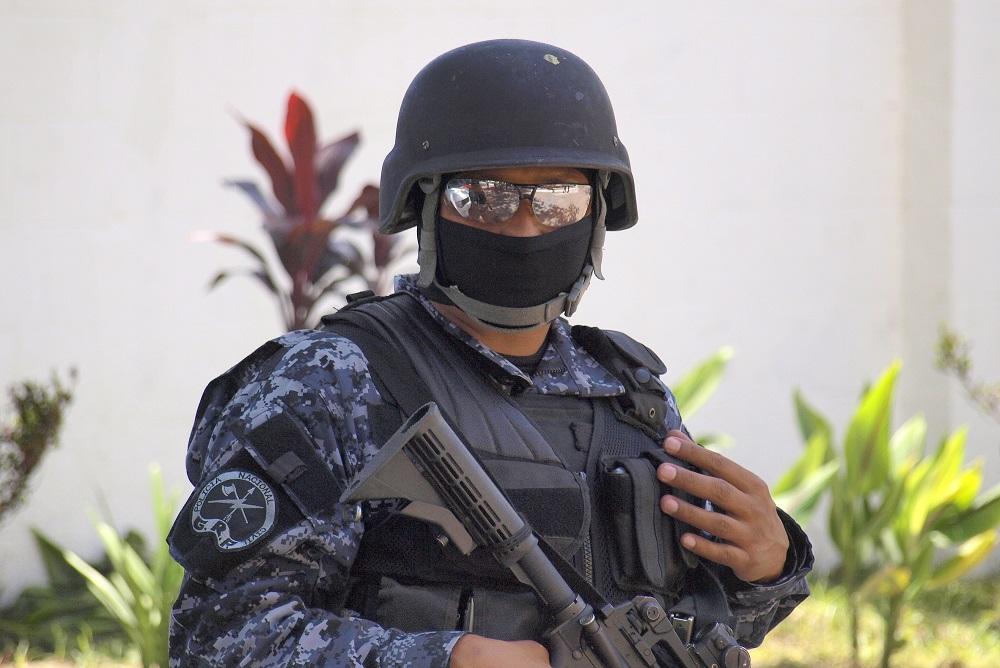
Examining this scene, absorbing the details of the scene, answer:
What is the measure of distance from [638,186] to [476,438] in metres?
3.58

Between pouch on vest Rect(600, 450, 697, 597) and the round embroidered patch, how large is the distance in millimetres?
466

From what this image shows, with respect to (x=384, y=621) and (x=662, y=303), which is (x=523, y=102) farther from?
(x=662, y=303)

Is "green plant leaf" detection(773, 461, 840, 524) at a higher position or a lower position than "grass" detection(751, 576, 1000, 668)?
higher

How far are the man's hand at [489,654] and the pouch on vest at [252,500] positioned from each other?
0.21 metres

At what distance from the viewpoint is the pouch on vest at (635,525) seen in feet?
5.32

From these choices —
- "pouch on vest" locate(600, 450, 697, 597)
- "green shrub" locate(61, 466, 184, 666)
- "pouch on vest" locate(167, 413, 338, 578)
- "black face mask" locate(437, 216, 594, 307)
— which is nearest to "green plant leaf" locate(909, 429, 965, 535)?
"green shrub" locate(61, 466, 184, 666)

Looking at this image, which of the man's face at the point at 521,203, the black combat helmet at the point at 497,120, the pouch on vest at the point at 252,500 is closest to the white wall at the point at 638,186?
the black combat helmet at the point at 497,120

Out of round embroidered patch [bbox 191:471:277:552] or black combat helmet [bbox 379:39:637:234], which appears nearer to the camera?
round embroidered patch [bbox 191:471:277:552]

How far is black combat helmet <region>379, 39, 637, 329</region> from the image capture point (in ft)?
5.44

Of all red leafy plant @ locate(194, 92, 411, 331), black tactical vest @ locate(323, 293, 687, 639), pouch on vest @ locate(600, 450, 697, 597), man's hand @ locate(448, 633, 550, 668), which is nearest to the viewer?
man's hand @ locate(448, 633, 550, 668)

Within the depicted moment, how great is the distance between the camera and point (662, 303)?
5.08 metres

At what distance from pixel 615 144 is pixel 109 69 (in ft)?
10.7

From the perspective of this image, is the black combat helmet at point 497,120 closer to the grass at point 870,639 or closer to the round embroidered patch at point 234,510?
the round embroidered patch at point 234,510

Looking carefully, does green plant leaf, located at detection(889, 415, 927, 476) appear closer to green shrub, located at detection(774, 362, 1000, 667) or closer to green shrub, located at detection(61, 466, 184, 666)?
green shrub, located at detection(774, 362, 1000, 667)
